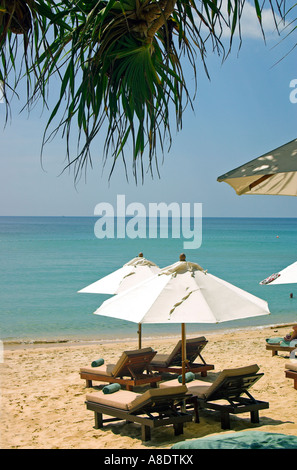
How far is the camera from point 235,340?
13203 millimetres

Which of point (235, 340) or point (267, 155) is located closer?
point (267, 155)

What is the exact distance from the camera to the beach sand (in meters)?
5.88

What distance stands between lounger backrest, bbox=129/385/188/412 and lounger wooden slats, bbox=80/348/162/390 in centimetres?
163

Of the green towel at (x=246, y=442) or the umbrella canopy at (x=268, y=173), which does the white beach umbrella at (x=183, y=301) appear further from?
the green towel at (x=246, y=442)

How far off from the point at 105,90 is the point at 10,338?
12.3 m

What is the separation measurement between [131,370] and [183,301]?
7.34 feet

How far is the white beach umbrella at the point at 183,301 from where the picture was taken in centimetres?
567

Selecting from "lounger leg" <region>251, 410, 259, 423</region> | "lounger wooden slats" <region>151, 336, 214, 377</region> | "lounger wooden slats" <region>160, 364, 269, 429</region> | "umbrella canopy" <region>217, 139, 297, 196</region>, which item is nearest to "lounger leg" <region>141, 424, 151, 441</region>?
"lounger wooden slats" <region>160, 364, 269, 429</region>

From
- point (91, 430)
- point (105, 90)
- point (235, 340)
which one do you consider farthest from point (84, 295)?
point (105, 90)

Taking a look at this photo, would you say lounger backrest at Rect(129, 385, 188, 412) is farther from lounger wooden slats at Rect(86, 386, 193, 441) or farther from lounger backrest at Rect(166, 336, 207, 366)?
lounger backrest at Rect(166, 336, 207, 366)

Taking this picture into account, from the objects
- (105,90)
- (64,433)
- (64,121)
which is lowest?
(64,433)

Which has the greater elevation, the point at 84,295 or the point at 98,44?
the point at 98,44
